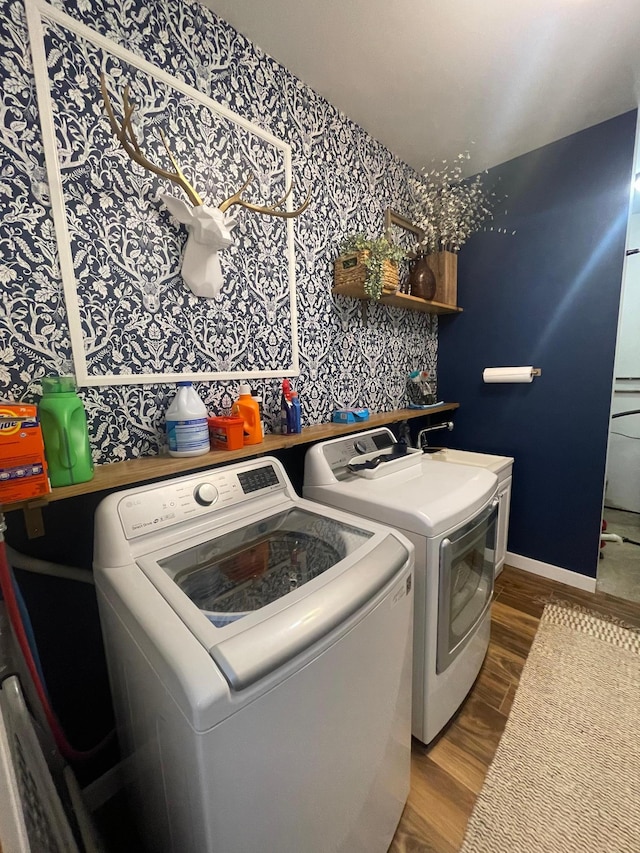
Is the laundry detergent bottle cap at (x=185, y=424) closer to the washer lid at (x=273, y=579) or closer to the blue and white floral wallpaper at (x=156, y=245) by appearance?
the blue and white floral wallpaper at (x=156, y=245)

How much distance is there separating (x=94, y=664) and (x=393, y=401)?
1976mm

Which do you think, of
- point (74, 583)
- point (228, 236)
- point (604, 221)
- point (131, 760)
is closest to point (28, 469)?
point (74, 583)

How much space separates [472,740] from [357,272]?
2.07 meters

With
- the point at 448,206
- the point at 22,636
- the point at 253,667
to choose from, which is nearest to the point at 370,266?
the point at 448,206

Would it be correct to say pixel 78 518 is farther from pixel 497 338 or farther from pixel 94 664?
pixel 497 338

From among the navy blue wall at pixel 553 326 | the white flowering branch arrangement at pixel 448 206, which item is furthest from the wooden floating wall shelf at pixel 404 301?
the white flowering branch arrangement at pixel 448 206

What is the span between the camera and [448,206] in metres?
2.19

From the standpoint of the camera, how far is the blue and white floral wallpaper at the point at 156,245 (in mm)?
976

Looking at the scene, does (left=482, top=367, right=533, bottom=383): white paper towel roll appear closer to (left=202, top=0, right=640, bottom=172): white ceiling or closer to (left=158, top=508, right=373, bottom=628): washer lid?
(left=202, top=0, right=640, bottom=172): white ceiling

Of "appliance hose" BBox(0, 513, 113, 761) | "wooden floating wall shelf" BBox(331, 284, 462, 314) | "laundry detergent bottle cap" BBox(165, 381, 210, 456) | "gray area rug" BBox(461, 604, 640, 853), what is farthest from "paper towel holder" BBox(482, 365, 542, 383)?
"appliance hose" BBox(0, 513, 113, 761)

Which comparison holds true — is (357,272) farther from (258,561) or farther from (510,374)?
(258,561)

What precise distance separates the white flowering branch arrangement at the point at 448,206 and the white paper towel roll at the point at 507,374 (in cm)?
90

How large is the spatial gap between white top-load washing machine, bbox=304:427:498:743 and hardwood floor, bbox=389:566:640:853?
8 centimetres

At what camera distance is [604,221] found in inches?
76.8
